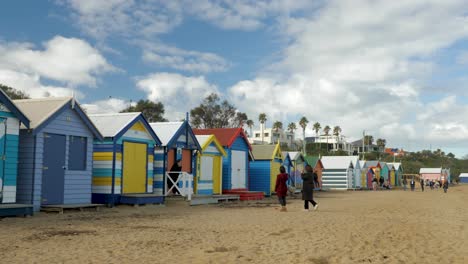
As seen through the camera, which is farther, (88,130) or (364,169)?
(364,169)

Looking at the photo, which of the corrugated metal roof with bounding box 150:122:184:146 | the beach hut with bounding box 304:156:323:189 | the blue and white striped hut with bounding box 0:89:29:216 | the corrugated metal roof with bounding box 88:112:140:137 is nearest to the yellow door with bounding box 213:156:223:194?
the corrugated metal roof with bounding box 150:122:184:146

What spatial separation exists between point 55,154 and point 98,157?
9.05 feet

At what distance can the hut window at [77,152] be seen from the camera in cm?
1683

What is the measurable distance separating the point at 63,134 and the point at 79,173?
1446 mm

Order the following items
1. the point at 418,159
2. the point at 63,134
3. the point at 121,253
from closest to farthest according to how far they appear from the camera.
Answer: the point at 121,253, the point at 63,134, the point at 418,159

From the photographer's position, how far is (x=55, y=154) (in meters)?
16.2

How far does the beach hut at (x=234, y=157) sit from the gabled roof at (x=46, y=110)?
34.9 ft

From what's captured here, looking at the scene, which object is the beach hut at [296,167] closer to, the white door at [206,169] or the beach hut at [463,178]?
the white door at [206,169]

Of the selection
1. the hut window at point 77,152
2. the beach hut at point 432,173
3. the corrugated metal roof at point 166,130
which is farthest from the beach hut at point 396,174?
the hut window at point 77,152

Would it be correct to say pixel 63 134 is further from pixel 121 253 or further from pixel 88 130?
pixel 121 253

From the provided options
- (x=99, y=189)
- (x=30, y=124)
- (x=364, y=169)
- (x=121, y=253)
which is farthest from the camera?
(x=364, y=169)

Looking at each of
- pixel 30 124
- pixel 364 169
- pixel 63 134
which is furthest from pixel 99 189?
pixel 364 169

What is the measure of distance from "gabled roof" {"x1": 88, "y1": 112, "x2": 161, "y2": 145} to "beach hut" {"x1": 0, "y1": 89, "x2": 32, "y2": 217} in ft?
14.2

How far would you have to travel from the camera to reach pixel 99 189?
18.8 meters
